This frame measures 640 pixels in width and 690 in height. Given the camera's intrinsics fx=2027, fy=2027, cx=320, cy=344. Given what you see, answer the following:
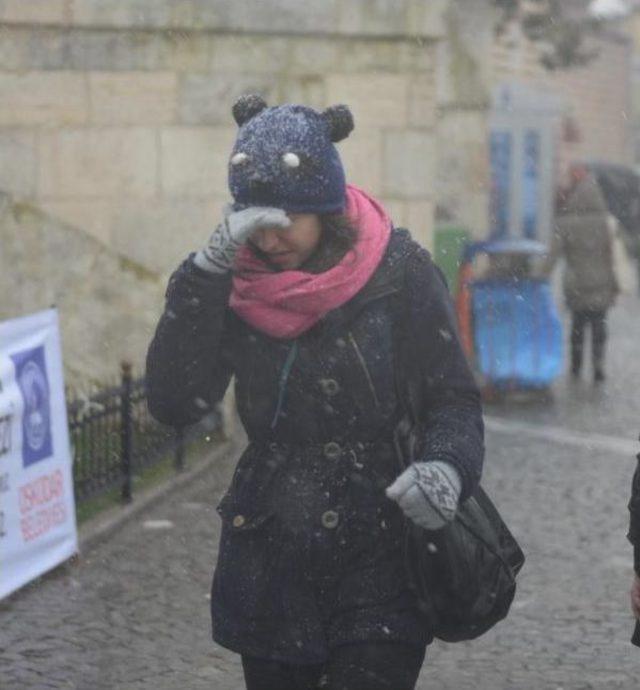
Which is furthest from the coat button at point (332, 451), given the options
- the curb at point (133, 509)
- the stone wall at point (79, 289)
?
the stone wall at point (79, 289)

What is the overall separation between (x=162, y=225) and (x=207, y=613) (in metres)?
5.72

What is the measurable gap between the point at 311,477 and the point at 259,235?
Answer: 480mm

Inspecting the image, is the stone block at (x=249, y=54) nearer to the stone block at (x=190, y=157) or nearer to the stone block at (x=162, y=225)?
the stone block at (x=190, y=157)

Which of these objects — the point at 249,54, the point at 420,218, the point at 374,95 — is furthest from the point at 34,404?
the point at 420,218

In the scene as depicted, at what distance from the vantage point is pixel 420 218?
13633 mm

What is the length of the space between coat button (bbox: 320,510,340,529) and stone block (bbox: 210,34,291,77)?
372 inches

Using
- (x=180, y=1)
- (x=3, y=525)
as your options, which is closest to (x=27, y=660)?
(x=3, y=525)

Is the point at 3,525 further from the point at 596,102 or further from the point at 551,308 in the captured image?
the point at 596,102

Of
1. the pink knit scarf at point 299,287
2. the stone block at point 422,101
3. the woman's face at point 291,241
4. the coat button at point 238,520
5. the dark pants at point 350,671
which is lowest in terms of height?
the stone block at point 422,101

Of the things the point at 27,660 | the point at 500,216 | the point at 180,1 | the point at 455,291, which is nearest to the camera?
the point at 27,660

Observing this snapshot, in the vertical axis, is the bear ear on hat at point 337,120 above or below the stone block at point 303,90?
above

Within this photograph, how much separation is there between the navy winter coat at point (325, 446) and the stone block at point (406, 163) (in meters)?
9.55

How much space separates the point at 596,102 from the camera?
4897cm

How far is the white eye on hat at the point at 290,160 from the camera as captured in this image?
387cm
